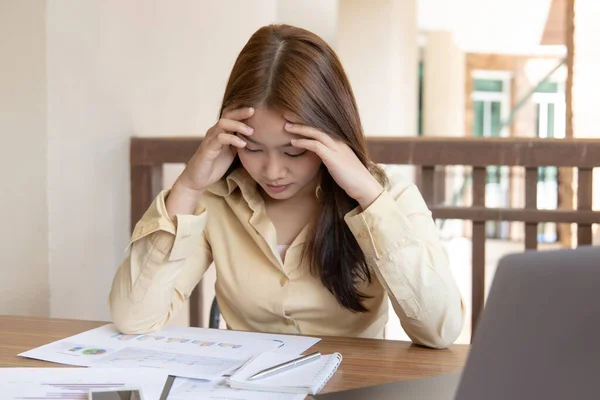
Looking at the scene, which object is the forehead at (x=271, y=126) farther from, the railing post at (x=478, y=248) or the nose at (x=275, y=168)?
the railing post at (x=478, y=248)

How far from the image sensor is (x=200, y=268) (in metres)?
1.52

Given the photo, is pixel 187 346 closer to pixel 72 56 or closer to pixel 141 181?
pixel 72 56

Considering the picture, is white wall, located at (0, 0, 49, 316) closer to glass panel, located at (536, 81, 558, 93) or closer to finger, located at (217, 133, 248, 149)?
finger, located at (217, 133, 248, 149)

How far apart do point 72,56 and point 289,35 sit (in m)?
0.73

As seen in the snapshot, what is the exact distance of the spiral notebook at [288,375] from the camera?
3.06 ft

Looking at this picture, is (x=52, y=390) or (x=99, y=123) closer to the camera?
(x=52, y=390)

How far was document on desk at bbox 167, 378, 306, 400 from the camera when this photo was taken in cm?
92

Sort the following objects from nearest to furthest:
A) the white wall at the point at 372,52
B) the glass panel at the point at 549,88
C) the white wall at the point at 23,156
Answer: the white wall at the point at 23,156 → the white wall at the point at 372,52 → the glass panel at the point at 549,88

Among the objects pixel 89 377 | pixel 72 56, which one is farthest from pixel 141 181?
pixel 89 377

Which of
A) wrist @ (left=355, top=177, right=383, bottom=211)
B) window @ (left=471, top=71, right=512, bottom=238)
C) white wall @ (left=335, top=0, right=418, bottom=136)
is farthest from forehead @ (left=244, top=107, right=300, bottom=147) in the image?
window @ (left=471, top=71, right=512, bottom=238)

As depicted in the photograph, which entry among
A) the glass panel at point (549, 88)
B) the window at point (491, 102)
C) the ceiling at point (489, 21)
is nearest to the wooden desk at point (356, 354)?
the ceiling at point (489, 21)

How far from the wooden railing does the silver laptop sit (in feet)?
4.34

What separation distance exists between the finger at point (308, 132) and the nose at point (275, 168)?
0.07 m

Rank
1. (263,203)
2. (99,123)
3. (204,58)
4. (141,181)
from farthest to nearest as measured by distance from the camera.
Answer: (204,58)
(141,181)
(99,123)
(263,203)
